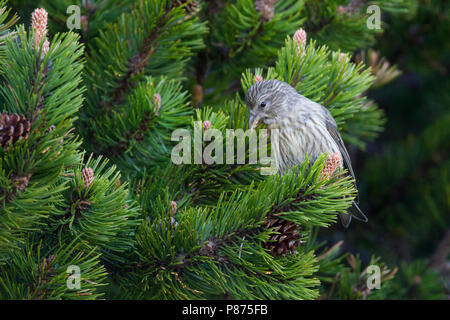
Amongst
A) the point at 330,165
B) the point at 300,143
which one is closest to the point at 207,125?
the point at 330,165

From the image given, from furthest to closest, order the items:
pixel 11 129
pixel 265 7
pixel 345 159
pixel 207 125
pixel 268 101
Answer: pixel 345 159
pixel 268 101
pixel 265 7
pixel 207 125
pixel 11 129

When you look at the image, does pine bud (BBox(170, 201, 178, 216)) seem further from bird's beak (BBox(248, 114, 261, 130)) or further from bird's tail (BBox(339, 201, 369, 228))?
bird's tail (BBox(339, 201, 369, 228))

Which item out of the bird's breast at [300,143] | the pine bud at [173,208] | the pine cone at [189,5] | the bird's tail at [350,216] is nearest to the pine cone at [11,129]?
the pine bud at [173,208]

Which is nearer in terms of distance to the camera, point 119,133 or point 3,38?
point 3,38

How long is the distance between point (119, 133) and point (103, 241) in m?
0.50

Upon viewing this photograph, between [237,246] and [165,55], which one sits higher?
[165,55]

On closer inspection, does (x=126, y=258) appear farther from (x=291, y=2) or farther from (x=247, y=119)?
(x=291, y=2)

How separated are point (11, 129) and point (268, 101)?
1.35m

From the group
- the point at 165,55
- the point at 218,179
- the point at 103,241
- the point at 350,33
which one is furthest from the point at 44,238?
the point at 350,33

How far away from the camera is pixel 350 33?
98.7 inches

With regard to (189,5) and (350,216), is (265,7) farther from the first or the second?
(350,216)

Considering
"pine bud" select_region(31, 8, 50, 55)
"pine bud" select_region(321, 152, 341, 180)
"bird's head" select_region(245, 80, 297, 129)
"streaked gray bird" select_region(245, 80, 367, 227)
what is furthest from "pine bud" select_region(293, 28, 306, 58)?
"pine bud" select_region(31, 8, 50, 55)

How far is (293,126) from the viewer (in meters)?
2.70

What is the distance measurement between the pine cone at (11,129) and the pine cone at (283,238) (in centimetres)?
81
